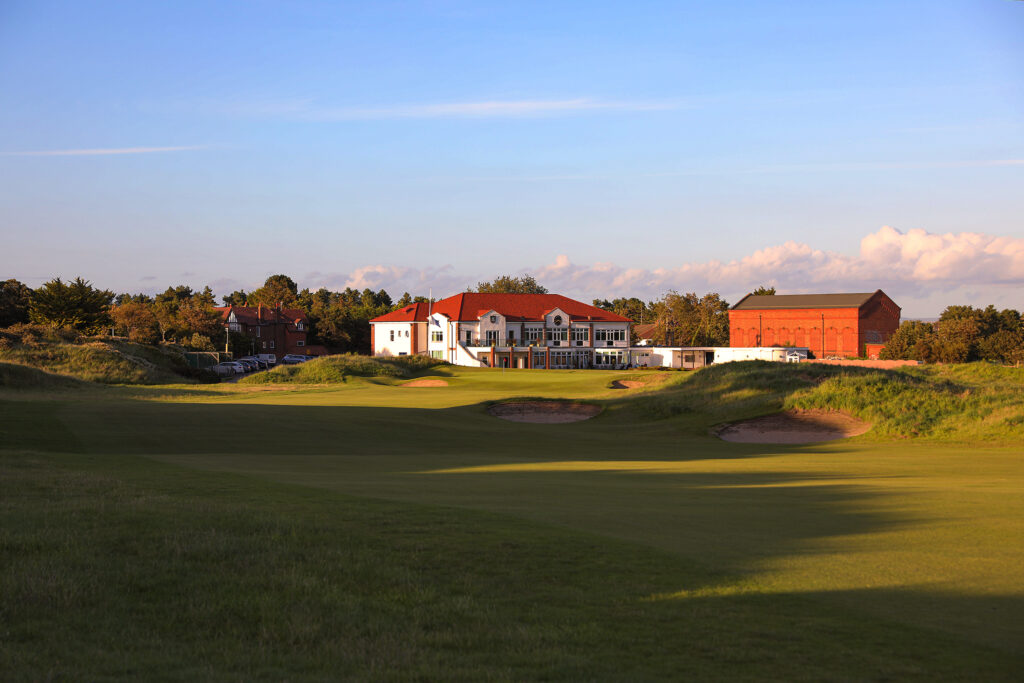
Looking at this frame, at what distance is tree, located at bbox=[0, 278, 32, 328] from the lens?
271 ft

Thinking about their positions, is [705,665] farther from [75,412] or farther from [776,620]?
[75,412]

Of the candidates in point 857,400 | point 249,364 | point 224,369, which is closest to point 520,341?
point 249,364

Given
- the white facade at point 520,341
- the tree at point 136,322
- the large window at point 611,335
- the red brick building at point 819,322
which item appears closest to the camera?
the tree at point 136,322

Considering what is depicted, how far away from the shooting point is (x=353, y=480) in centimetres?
1519

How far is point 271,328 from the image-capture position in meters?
133

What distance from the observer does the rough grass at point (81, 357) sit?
6391cm

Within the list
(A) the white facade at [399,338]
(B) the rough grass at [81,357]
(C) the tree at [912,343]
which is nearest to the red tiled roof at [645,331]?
(C) the tree at [912,343]

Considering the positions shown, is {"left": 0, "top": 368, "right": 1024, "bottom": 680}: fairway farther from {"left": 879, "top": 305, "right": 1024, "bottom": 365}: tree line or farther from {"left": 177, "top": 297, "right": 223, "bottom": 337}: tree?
{"left": 879, "top": 305, "right": 1024, "bottom": 365}: tree line

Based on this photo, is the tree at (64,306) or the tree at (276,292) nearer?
the tree at (64,306)

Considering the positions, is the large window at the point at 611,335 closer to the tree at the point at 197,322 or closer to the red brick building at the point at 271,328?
the red brick building at the point at 271,328

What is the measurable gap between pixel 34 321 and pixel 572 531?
84.5 m

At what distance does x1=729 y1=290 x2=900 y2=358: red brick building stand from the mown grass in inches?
5119

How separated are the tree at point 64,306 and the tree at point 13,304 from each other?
194 centimetres

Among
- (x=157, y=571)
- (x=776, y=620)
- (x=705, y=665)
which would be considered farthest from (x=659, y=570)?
(x=157, y=571)
